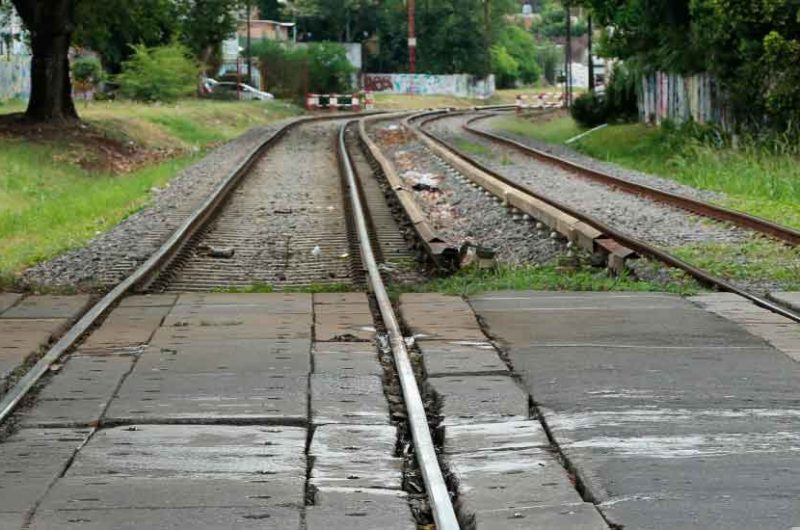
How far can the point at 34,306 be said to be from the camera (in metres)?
10.4

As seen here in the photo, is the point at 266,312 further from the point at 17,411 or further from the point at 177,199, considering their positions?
the point at 177,199

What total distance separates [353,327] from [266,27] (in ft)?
349

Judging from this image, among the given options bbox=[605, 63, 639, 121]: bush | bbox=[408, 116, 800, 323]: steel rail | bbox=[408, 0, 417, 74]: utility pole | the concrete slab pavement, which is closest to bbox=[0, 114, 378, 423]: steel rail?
the concrete slab pavement

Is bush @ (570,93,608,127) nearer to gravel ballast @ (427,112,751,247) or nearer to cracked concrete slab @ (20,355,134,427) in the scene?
gravel ballast @ (427,112,751,247)

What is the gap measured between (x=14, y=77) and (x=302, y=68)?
31313 millimetres

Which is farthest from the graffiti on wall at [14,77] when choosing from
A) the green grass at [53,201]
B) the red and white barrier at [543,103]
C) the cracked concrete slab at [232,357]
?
the cracked concrete slab at [232,357]

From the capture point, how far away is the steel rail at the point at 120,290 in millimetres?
7223

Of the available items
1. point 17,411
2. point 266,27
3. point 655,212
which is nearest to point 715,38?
point 655,212

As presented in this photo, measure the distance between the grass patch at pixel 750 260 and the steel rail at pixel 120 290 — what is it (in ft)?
16.3

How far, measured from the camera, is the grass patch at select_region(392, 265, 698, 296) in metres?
11.3

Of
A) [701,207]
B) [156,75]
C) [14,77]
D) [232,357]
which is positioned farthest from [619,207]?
[14,77]

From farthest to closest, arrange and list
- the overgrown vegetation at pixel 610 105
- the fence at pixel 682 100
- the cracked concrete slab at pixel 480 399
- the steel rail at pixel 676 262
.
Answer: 1. the overgrown vegetation at pixel 610 105
2. the fence at pixel 682 100
3. the steel rail at pixel 676 262
4. the cracked concrete slab at pixel 480 399

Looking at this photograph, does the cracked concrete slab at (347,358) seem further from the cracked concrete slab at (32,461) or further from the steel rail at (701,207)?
the steel rail at (701,207)

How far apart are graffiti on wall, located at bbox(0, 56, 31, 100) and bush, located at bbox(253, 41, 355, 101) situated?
27.5 m
